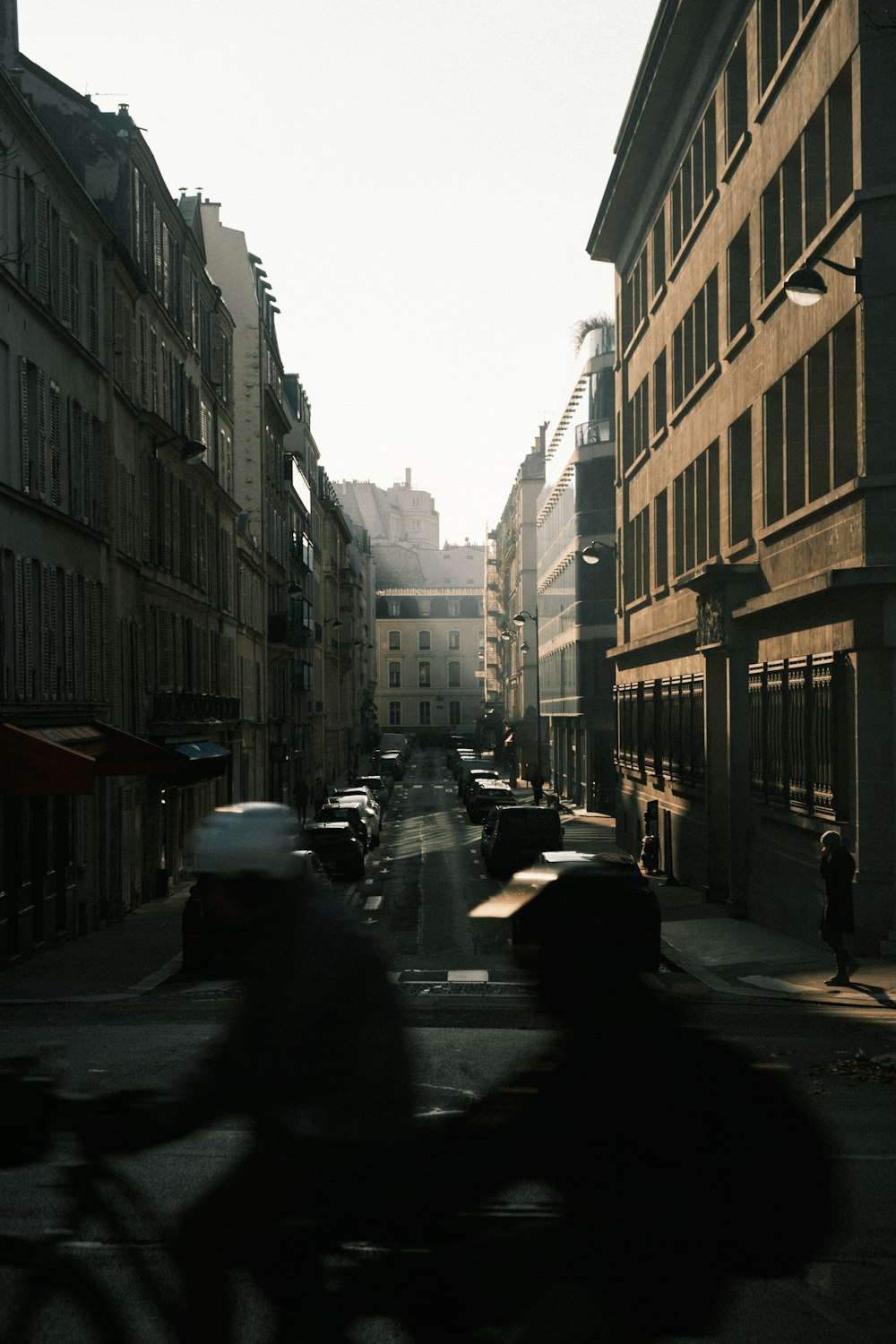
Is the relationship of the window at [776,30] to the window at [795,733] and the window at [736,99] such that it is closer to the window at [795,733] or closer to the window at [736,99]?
the window at [736,99]

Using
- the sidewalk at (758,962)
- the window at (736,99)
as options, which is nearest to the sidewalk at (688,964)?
the sidewalk at (758,962)

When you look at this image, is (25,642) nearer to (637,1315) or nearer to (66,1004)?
(66,1004)

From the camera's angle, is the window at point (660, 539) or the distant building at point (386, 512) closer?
the window at point (660, 539)

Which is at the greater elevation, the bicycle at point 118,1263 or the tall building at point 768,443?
the tall building at point 768,443

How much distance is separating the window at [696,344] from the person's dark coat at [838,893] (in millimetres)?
14337

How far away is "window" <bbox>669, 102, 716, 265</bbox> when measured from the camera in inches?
1257

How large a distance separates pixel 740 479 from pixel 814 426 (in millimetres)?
5518

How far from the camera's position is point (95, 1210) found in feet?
18.6

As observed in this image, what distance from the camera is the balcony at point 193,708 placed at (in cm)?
3506

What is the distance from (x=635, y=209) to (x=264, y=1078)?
40.7 metres

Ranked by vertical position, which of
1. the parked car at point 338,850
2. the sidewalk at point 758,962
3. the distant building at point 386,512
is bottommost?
the sidewalk at point 758,962

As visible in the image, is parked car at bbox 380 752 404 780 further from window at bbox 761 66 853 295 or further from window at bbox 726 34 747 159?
window at bbox 761 66 853 295

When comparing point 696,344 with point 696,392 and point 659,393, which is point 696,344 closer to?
point 696,392

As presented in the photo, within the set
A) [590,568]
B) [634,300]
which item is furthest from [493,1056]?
[590,568]
